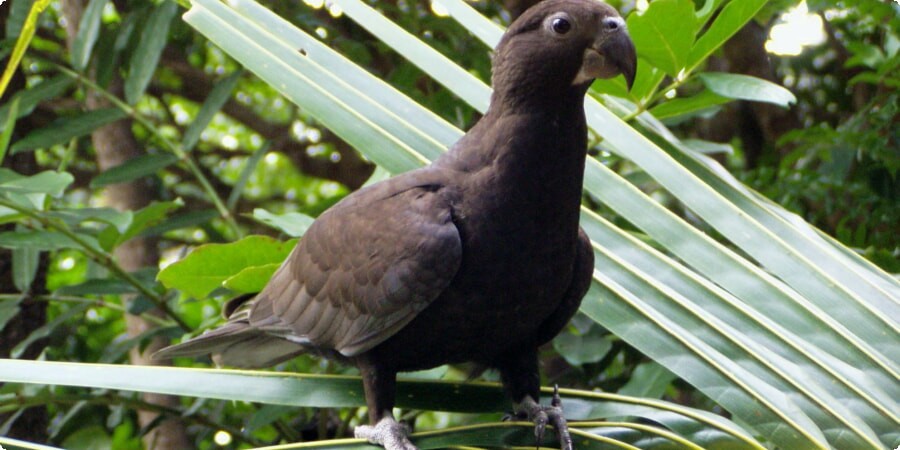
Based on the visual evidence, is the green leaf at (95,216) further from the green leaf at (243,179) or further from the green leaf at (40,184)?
the green leaf at (243,179)

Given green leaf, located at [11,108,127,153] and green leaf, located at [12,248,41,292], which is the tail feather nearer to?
green leaf, located at [12,248,41,292]

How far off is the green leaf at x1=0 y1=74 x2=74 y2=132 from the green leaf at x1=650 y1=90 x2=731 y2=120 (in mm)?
1370

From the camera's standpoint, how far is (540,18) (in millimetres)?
1582

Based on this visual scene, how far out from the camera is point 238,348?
195 cm

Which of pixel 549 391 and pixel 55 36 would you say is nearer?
pixel 549 391

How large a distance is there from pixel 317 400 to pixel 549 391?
1.37 ft

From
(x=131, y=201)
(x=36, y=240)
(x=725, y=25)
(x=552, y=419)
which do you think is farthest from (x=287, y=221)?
(x=131, y=201)

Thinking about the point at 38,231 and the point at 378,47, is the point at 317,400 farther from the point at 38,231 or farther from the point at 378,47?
the point at 378,47

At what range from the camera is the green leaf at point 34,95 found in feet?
7.64

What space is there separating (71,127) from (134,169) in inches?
6.8

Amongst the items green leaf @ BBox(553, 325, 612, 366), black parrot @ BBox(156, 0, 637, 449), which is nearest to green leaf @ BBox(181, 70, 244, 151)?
black parrot @ BBox(156, 0, 637, 449)

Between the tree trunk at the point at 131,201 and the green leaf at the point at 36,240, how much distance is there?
26.4 inches

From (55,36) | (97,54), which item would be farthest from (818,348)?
(55,36)

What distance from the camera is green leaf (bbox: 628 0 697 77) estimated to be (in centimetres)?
173
